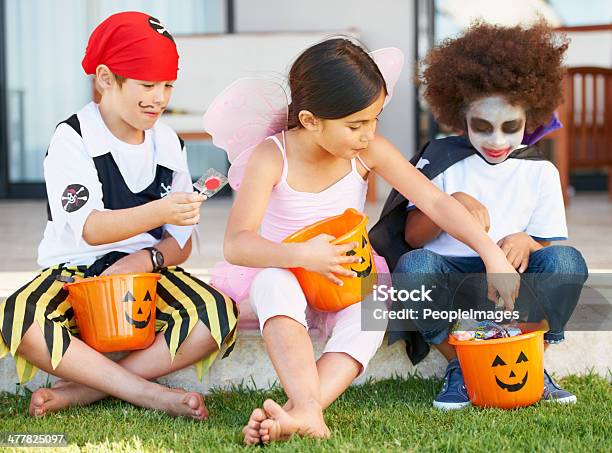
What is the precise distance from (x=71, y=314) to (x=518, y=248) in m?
1.21

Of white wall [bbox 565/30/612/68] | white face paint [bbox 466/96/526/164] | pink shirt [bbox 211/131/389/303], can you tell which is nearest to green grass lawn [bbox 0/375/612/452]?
pink shirt [bbox 211/131/389/303]

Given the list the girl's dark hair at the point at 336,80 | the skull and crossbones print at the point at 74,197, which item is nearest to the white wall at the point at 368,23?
the girl's dark hair at the point at 336,80

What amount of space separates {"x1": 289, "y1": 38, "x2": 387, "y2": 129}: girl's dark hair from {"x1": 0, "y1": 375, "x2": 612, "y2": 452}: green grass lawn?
0.77 m

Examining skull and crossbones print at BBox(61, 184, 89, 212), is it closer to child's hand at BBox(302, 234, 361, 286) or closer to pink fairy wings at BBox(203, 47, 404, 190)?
pink fairy wings at BBox(203, 47, 404, 190)

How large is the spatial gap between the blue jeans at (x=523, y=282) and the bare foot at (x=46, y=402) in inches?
36.8

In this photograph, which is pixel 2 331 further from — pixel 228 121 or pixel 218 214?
pixel 218 214

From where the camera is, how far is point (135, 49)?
2.72m

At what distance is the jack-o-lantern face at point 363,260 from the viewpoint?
7.97 feet

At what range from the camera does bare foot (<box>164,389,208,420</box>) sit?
246 centimetres

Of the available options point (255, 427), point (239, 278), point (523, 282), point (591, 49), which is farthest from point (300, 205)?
point (591, 49)

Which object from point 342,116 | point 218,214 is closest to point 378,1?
point 218,214

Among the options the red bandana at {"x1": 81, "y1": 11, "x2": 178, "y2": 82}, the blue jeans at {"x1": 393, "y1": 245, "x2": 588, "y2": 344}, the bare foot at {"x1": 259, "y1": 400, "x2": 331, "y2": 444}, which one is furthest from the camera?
the red bandana at {"x1": 81, "y1": 11, "x2": 178, "y2": 82}

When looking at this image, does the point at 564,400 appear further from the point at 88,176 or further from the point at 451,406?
the point at 88,176

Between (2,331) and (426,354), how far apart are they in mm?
1144
